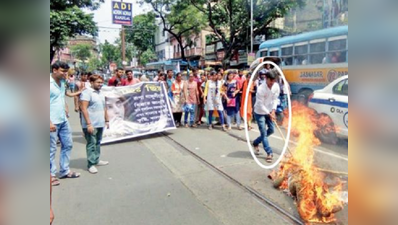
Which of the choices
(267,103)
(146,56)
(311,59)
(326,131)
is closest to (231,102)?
(326,131)

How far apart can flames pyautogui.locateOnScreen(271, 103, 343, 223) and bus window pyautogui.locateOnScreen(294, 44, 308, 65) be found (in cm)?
788

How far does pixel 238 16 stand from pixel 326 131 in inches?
735

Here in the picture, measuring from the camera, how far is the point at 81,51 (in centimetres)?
8006

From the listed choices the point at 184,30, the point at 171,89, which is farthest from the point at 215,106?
the point at 184,30

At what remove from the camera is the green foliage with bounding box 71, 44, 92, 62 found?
79.6 m

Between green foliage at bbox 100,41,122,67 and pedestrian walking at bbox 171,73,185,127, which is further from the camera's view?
green foliage at bbox 100,41,122,67

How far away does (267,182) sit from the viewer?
4.45m

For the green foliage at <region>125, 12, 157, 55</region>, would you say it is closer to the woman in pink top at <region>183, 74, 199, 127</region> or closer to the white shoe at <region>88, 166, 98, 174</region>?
the woman in pink top at <region>183, 74, 199, 127</region>

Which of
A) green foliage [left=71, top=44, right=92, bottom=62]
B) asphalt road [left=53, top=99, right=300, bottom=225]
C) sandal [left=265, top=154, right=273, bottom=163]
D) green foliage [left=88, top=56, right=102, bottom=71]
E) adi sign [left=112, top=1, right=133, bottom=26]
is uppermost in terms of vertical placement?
green foliage [left=71, top=44, right=92, bottom=62]

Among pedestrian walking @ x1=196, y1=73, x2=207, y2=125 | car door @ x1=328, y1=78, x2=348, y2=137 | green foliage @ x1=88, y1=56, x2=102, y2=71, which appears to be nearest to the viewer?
car door @ x1=328, y1=78, x2=348, y2=137

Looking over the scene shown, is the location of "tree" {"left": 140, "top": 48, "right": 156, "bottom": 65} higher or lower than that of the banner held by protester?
higher

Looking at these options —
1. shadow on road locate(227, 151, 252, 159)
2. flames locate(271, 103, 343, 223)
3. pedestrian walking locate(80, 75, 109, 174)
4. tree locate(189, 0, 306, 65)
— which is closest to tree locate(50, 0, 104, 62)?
tree locate(189, 0, 306, 65)
